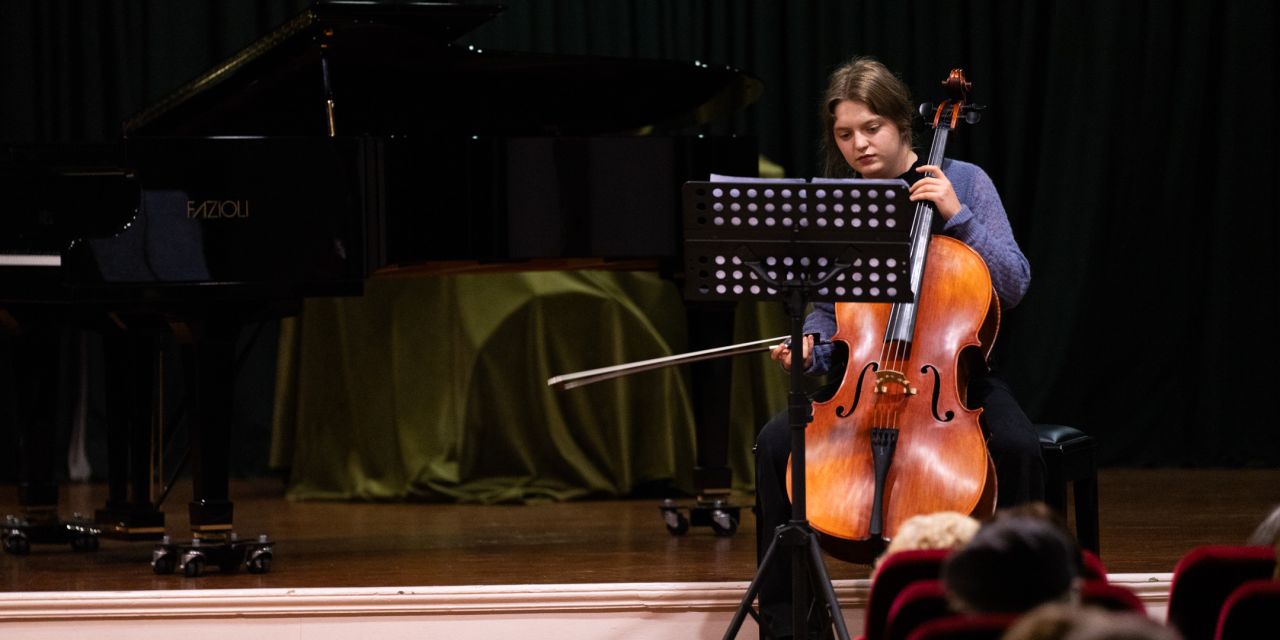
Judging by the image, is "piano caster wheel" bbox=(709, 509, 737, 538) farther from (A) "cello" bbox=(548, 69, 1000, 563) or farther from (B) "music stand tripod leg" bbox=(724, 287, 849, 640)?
(B) "music stand tripod leg" bbox=(724, 287, 849, 640)

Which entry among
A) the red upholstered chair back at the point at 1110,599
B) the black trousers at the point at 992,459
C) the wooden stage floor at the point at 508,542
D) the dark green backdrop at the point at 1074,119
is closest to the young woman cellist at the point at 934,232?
the black trousers at the point at 992,459

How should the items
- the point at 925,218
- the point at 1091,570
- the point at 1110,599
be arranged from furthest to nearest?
the point at 925,218 < the point at 1091,570 < the point at 1110,599

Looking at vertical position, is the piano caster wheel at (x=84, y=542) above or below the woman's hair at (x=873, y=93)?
below

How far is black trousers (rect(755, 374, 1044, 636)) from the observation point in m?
2.78

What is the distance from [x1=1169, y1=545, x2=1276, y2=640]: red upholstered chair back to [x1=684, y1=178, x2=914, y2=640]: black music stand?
0.89 meters

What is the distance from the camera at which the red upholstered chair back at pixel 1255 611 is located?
1.54 meters

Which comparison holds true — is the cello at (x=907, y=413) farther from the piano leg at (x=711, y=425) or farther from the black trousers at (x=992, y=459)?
the piano leg at (x=711, y=425)

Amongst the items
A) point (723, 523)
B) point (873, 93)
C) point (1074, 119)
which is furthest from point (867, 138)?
point (1074, 119)

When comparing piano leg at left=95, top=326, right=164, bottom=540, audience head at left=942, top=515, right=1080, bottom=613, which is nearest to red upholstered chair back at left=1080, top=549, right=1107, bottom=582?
audience head at left=942, top=515, right=1080, bottom=613

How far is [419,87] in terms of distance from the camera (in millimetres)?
4152

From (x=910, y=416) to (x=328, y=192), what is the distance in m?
1.51

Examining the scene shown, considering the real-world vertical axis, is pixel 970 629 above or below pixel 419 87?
below

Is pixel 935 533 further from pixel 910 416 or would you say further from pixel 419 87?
pixel 419 87

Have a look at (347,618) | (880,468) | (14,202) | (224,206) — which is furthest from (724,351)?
(14,202)
